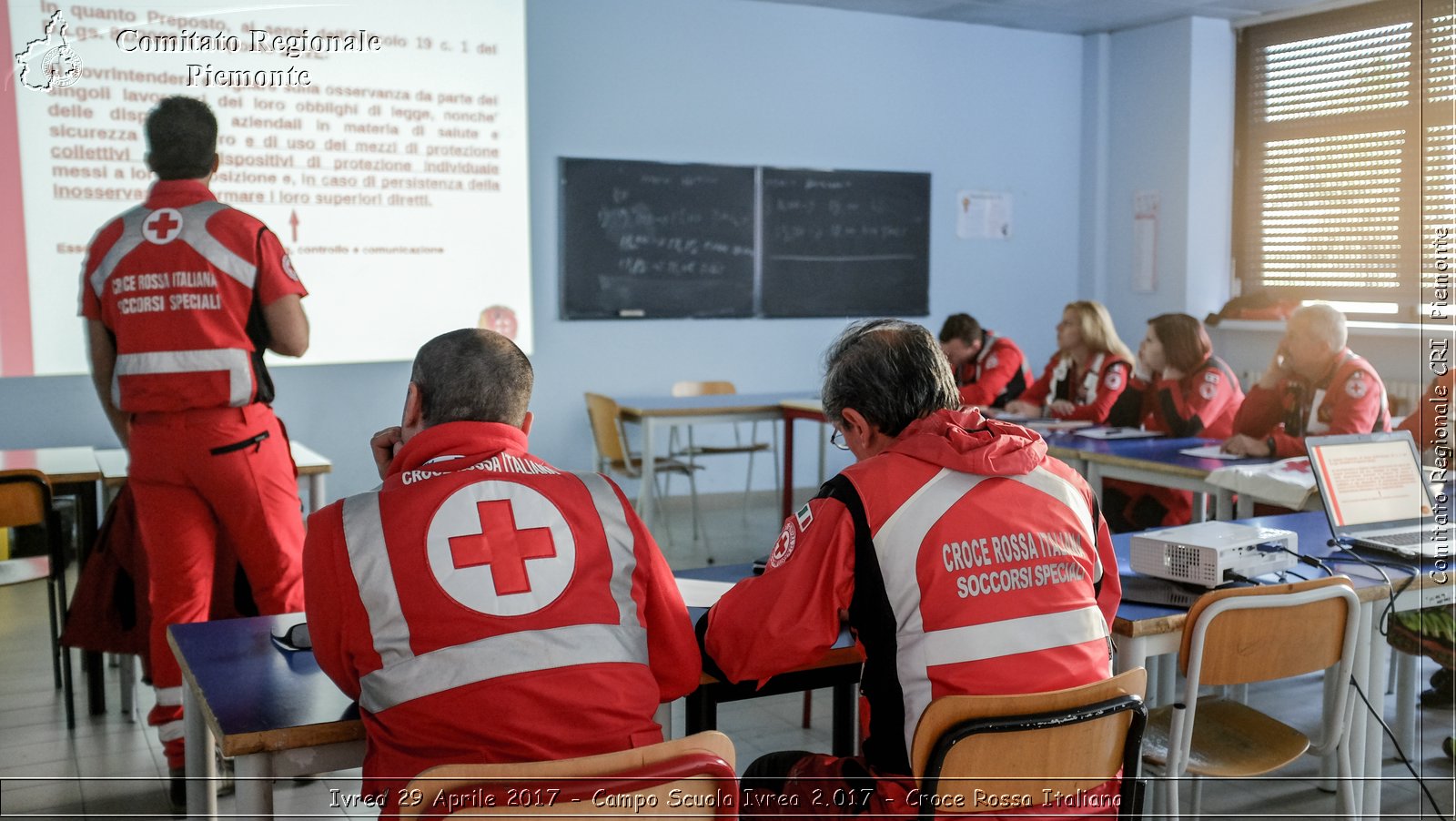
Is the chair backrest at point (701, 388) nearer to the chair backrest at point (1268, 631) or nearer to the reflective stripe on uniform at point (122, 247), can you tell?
the reflective stripe on uniform at point (122, 247)

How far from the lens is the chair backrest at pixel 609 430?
5430 millimetres

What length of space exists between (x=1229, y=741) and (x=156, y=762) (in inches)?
98.2

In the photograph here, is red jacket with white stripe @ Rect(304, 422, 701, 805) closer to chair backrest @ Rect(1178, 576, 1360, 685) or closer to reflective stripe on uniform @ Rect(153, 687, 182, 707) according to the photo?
chair backrest @ Rect(1178, 576, 1360, 685)

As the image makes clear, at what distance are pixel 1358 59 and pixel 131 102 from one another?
614 centimetres

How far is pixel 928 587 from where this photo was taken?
146 cm

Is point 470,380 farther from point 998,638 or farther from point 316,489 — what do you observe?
point 316,489

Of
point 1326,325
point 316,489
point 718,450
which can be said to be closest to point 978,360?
point 718,450

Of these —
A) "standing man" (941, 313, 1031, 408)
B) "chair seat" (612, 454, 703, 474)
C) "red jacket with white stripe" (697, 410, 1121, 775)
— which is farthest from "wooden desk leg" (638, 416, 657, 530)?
"red jacket with white stripe" (697, 410, 1121, 775)

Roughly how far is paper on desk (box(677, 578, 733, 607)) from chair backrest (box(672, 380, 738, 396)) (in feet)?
12.6

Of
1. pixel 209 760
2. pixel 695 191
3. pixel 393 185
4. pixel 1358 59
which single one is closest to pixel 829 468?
pixel 695 191

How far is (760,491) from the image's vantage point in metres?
6.73

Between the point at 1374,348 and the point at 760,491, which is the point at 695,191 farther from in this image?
the point at 1374,348

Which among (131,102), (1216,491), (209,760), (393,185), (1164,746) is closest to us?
(209,760)

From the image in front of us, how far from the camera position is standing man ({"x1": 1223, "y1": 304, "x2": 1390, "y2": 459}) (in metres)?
3.82
